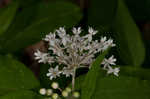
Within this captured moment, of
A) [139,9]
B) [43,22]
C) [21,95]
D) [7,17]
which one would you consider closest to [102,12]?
[139,9]

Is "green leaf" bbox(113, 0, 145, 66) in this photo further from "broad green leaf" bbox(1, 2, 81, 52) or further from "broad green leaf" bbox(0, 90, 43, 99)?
"broad green leaf" bbox(0, 90, 43, 99)

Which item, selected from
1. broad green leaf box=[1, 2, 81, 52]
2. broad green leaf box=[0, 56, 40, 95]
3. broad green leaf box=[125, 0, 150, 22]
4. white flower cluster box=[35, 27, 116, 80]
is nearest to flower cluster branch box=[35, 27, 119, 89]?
white flower cluster box=[35, 27, 116, 80]

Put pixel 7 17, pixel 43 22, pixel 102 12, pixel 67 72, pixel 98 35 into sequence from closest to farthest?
pixel 67 72 < pixel 98 35 < pixel 7 17 < pixel 43 22 < pixel 102 12

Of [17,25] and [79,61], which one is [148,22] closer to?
[17,25]

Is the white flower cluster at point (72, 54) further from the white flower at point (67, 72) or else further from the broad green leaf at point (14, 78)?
the broad green leaf at point (14, 78)

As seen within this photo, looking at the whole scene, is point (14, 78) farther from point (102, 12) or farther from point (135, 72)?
point (102, 12)

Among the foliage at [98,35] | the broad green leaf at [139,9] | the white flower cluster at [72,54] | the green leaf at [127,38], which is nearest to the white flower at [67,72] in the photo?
the white flower cluster at [72,54]

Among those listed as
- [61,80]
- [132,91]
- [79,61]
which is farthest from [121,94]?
[61,80]
